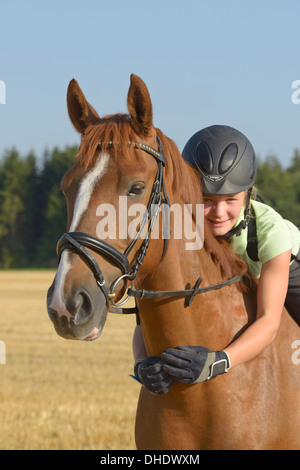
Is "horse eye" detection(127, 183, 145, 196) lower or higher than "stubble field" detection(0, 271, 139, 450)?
higher

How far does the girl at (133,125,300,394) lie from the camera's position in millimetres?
3365

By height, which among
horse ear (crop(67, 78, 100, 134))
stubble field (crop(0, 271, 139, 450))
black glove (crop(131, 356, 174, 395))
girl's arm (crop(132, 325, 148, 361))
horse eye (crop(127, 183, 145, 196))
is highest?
horse ear (crop(67, 78, 100, 134))

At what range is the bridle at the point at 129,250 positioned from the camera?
2.94 meters

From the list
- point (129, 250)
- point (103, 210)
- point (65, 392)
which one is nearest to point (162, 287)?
point (129, 250)

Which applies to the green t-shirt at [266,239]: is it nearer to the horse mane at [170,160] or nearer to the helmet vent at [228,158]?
the horse mane at [170,160]

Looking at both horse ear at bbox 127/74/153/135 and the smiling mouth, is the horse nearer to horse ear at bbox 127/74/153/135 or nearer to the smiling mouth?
horse ear at bbox 127/74/153/135

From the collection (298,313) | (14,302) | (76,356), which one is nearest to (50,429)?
(298,313)

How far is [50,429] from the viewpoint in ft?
28.9

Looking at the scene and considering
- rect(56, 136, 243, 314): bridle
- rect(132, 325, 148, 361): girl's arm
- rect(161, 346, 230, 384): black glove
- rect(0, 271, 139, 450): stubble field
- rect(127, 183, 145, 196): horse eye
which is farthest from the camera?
rect(0, 271, 139, 450): stubble field

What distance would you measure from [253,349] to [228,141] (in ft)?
4.36

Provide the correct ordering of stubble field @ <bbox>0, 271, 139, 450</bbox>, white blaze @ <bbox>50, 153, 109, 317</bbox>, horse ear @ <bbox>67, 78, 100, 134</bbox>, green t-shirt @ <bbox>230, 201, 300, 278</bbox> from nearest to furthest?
white blaze @ <bbox>50, 153, 109, 317</bbox>
horse ear @ <bbox>67, 78, 100, 134</bbox>
green t-shirt @ <bbox>230, 201, 300, 278</bbox>
stubble field @ <bbox>0, 271, 139, 450</bbox>

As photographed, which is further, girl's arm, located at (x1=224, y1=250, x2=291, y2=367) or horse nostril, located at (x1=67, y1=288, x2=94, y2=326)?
girl's arm, located at (x1=224, y1=250, x2=291, y2=367)

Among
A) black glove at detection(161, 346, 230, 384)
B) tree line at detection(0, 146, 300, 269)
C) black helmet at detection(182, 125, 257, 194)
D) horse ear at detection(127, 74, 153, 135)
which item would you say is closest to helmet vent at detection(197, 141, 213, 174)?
black helmet at detection(182, 125, 257, 194)

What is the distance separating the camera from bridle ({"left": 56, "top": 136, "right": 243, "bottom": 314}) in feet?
9.66
